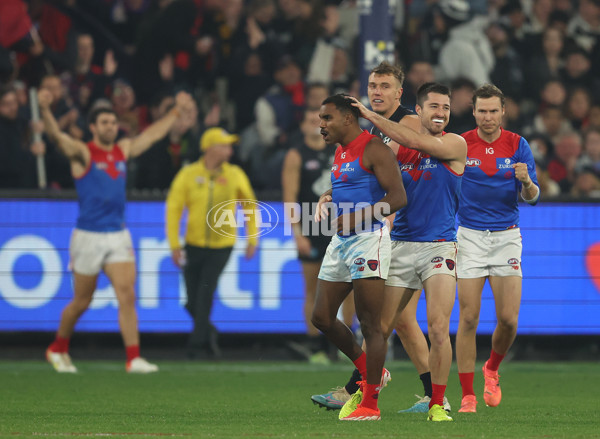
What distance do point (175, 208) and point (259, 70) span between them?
142 inches

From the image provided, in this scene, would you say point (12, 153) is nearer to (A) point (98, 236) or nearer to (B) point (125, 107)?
(B) point (125, 107)

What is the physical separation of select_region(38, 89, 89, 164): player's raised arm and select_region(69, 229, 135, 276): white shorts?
82cm

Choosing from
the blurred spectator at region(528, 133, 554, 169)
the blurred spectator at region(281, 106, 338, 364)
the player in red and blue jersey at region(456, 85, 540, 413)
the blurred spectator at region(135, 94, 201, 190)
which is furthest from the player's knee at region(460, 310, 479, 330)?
the blurred spectator at region(135, 94, 201, 190)

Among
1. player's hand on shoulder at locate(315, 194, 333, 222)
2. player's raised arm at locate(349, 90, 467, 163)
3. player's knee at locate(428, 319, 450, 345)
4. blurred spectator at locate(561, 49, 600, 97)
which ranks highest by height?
blurred spectator at locate(561, 49, 600, 97)

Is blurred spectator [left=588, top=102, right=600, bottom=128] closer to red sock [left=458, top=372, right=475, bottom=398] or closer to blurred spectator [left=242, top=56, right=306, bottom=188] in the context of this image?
blurred spectator [left=242, top=56, right=306, bottom=188]

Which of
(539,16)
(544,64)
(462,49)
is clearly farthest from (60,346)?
(539,16)

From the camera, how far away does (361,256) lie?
8.05 metres

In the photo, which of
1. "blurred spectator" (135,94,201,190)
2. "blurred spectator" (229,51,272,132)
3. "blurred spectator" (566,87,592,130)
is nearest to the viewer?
"blurred spectator" (135,94,201,190)

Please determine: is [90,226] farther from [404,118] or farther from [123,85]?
[404,118]

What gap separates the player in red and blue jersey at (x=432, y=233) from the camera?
8312mm

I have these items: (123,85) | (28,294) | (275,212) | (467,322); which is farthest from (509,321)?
(123,85)

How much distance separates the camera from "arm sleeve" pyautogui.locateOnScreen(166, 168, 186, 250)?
43.2 ft

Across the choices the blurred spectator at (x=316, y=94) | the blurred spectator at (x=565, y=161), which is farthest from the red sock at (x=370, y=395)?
the blurred spectator at (x=565, y=161)

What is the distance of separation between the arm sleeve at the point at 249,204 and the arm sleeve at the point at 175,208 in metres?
0.65
